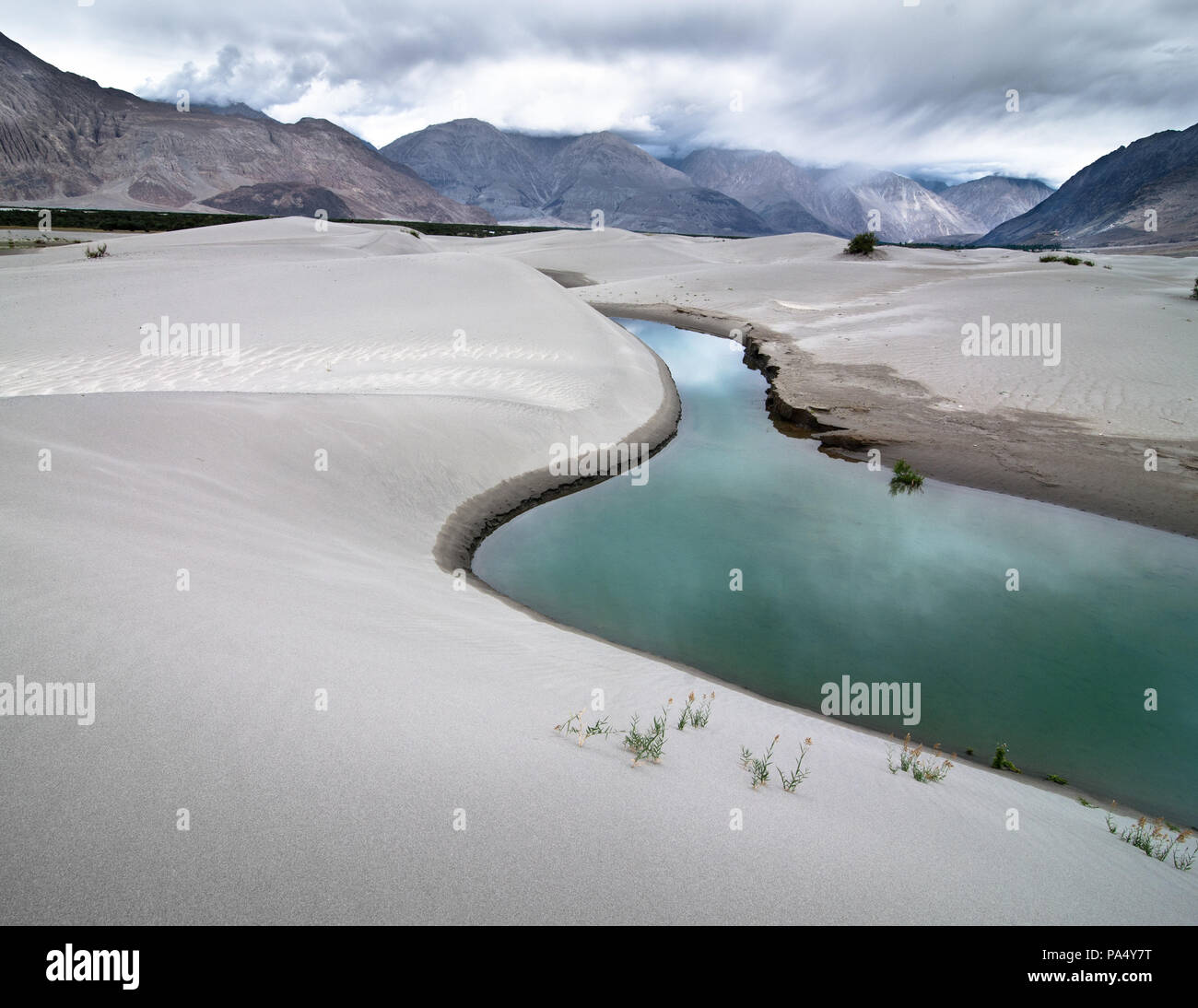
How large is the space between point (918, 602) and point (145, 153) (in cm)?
15233

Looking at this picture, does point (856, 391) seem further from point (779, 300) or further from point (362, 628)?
point (779, 300)

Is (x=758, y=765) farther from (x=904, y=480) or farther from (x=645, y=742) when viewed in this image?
→ (x=904, y=480)

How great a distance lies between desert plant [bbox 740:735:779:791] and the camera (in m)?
3.35

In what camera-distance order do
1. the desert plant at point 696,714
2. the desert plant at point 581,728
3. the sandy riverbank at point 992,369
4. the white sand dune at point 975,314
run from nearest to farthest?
the desert plant at point 581,728, the desert plant at point 696,714, the sandy riverbank at point 992,369, the white sand dune at point 975,314

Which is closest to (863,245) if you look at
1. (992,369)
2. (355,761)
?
(992,369)

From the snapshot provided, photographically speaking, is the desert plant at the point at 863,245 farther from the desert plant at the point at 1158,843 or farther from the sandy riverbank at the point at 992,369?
the desert plant at the point at 1158,843

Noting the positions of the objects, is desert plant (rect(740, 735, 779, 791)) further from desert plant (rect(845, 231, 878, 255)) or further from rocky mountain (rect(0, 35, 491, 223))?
rocky mountain (rect(0, 35, 491, 223))

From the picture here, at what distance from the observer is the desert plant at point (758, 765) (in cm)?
335

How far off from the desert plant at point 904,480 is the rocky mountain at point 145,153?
417ft

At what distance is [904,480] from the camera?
10.6 metres

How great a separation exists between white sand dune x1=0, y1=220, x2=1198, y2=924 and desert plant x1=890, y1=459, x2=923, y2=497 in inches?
252

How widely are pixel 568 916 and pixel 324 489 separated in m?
5.99

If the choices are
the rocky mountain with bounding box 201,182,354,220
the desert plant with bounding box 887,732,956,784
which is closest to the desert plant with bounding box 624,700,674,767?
the desert plant with bounding box 887,732,956,784

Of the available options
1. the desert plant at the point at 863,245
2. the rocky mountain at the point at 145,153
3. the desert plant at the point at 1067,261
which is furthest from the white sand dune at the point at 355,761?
the rocky mountain at the point at 145,153
